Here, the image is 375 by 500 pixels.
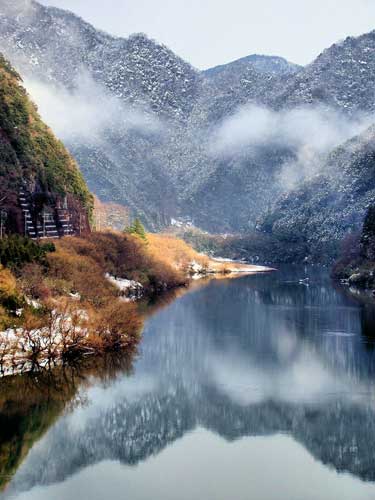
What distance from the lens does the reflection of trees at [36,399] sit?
49344 millimetres

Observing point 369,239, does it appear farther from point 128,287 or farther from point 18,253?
point 18,253

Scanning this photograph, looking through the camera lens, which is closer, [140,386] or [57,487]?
[57,487]

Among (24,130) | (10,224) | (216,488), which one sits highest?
(24,130)

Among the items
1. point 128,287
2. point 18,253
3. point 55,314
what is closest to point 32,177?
point 128,287

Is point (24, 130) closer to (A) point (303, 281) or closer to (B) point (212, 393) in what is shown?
(A) point (303, 281)

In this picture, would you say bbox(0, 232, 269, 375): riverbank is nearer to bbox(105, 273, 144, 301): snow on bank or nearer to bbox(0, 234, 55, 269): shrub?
bbox(0, 234, 55, 269): shrub

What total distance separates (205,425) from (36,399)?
1336 centimetres

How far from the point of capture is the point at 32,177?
13388cm

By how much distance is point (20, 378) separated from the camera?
6200cm

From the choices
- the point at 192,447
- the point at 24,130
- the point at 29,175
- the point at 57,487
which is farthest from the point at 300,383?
the point at 24,130

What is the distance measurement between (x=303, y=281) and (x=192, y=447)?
13659 cm

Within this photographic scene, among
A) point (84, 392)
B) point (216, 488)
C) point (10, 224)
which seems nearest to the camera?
point (216, 488)

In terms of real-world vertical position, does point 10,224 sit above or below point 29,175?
below

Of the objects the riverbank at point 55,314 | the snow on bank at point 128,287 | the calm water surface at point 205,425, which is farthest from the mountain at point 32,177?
the calm water surface at point 205,425
